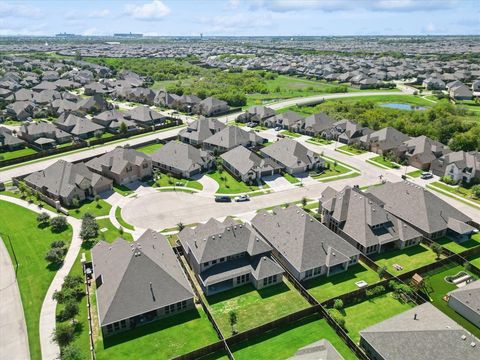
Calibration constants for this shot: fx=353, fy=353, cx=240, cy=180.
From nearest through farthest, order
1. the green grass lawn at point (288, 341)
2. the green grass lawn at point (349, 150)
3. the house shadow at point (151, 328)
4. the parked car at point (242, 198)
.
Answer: the green grass lawn at point (288, 341) → the house shadow at point (151, 328) → the parked car at point (242, 198) → the green grass lawn at point (349, 150)

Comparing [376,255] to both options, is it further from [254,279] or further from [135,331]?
[135,331]

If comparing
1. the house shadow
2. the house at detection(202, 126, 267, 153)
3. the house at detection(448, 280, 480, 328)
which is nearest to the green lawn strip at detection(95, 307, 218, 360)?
the house shadow

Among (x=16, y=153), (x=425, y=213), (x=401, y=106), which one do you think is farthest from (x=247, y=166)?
(x=401, y=106)

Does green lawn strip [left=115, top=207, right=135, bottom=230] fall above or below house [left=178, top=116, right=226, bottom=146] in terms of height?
below

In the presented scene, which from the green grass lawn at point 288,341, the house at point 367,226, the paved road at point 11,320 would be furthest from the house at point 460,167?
the paved road at point 11,320

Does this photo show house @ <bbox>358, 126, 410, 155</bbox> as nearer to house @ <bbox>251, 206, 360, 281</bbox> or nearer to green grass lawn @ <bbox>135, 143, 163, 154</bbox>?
house @ <bbox>251, 206, 360, 281</bbox>

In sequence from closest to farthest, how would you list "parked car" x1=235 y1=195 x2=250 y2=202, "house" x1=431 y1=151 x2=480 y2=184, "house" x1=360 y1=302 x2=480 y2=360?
"house" x1=360 y1=302 x2=480 y2=360
"parked car" x1=235 y1=195 x2=250 y2=202
"house" x1=431 y1=151 x2=480 y2=184

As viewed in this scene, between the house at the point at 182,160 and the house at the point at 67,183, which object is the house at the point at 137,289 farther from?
the house at the point at 182,160

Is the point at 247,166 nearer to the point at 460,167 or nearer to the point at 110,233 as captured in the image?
the point at 110,233
